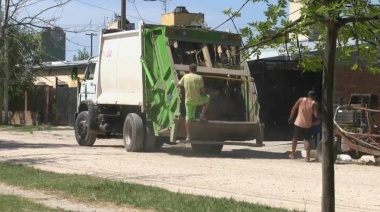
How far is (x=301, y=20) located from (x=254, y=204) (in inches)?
163

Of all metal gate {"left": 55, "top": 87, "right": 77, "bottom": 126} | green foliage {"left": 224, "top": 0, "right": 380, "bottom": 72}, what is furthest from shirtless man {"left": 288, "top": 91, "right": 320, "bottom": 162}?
metal gate {"left": 55, "top": 87, "right": 77, "bottom": 126}

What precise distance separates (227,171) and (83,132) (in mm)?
8230

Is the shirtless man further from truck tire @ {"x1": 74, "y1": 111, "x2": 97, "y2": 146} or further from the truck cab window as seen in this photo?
the truck cab window

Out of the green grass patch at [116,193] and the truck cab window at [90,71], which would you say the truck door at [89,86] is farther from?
the green grass patch at [116,193]

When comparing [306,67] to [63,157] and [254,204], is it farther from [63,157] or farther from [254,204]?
[63,157]

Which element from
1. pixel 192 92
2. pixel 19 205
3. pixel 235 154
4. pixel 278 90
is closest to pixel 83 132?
pixel 235 154

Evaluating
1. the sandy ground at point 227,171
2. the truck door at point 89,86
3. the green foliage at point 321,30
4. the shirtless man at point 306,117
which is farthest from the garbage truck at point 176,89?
the green foliage at point 321,30

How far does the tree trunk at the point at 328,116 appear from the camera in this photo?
6875 millimetres

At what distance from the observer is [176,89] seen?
711 inches

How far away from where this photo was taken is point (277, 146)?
23.0 m

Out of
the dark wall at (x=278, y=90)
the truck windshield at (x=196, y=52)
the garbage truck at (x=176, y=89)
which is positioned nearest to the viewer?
the garbage truck at (x=176, y=89)

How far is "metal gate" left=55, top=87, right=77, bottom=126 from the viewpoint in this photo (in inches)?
1537

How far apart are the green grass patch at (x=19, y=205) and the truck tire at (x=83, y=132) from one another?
10.6m

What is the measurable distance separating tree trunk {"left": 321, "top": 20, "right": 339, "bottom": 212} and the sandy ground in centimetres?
340
